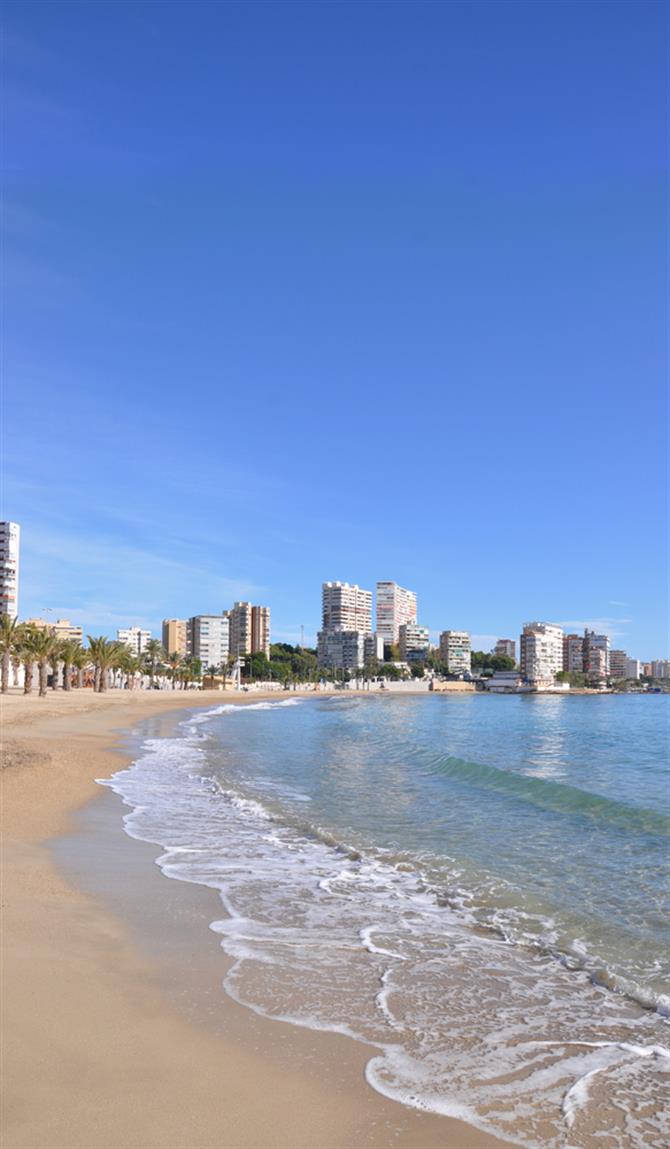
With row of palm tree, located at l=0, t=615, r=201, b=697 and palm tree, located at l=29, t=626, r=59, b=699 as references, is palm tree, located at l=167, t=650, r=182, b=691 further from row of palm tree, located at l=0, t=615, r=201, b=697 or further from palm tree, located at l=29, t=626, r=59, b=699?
palm tree, located at l=29, t=626, r=59, b=699

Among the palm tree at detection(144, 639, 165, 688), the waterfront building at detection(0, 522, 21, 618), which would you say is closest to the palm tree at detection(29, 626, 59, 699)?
the palm tree at detection(144, 639, 165, 688)

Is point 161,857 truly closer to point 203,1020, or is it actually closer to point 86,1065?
point 203,1020

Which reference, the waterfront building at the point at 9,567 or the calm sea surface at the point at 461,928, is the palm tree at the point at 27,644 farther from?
the waterfront building at the point at 9,567

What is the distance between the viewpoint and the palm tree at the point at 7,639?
59.3 meters

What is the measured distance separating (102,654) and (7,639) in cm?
1934

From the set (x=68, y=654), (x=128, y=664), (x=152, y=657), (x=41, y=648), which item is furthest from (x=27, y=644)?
(x=152, y=657)

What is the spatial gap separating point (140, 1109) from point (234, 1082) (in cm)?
56

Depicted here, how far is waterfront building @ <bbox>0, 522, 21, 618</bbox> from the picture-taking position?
477 feet

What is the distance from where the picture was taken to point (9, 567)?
14638 cm

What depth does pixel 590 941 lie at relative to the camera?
7336mm

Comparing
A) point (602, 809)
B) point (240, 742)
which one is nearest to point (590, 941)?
point (602, 809)

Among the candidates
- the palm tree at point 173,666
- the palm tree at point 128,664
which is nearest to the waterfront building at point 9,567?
the palm tree at point 173,666

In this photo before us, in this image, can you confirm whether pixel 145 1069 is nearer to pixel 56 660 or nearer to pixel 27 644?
pixel 27 644

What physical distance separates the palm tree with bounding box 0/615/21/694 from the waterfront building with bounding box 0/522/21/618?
85638 millimetres
